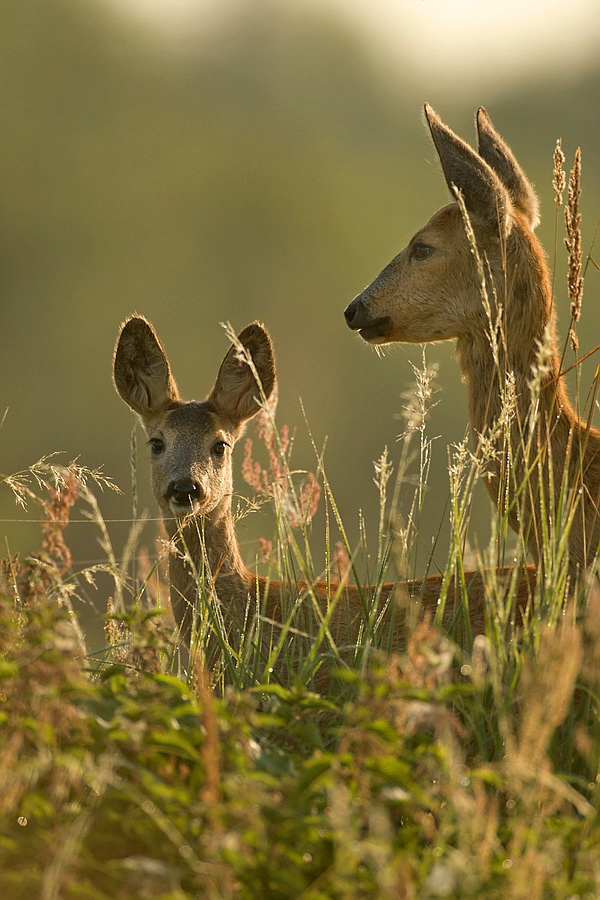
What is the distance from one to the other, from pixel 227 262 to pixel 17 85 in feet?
68.5

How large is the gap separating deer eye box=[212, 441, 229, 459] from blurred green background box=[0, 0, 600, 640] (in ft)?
46.5

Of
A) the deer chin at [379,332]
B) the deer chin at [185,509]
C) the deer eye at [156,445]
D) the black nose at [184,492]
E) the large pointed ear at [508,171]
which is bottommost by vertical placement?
the deer chin at [185,509]

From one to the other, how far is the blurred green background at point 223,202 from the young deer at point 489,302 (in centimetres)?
1480

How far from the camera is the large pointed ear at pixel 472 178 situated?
5.45 metres

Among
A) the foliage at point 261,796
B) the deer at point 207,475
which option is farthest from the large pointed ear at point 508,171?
the foliage at point 261,796

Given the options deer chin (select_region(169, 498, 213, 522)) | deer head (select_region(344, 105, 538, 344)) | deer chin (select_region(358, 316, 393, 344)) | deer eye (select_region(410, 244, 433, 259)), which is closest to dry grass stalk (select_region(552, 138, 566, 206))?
deer head (select_region(344, 105, 538, 344))

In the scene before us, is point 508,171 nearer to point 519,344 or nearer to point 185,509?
point 519,344

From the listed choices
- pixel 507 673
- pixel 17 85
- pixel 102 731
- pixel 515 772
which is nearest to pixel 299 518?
pixel 507 673

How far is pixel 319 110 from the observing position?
77625 millimetres

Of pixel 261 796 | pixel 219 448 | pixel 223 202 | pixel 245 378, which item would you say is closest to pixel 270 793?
pixel 261 796

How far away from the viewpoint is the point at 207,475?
6.23m

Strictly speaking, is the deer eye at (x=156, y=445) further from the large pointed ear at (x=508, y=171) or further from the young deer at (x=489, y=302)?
the large pointed ear at (x=508, y=171)

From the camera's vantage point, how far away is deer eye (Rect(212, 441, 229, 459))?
255 inches

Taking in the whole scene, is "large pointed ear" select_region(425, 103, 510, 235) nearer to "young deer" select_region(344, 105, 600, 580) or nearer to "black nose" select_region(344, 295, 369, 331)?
"young deer" select_region(344, 105, 600, 580)
